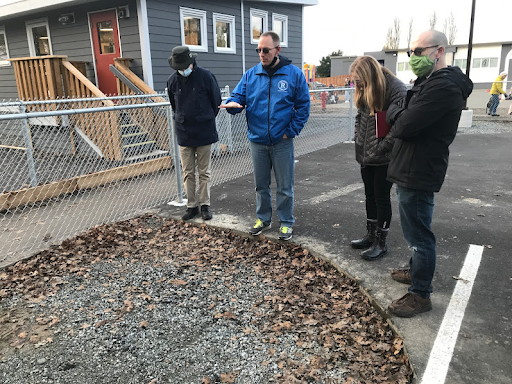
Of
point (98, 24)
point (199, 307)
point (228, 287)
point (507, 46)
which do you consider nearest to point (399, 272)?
point (228, 287)

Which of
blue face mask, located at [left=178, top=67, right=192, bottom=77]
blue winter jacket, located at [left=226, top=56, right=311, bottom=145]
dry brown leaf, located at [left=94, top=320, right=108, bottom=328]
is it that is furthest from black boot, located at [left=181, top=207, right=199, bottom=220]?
dry brown leaf, located at [left=94, top=320, right=108, bottom=328]

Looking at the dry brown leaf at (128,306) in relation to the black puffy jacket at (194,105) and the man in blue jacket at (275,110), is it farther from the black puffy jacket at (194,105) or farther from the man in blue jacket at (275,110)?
the black puffy jacket at (194,105)

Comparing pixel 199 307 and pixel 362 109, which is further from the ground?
pixel 362 109

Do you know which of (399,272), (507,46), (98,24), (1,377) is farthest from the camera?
(507,46)

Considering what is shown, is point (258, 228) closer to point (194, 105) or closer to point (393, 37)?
point (194, 105)

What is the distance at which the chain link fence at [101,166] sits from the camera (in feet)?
16.6

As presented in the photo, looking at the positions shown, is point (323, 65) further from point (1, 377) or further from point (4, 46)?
point (1, 377)

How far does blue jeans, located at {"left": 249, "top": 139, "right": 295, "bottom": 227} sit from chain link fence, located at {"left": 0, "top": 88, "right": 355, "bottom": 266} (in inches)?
62.2

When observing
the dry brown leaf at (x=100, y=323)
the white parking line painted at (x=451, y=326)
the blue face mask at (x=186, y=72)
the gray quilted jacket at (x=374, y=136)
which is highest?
the blue face mask at (x=186, y=72)

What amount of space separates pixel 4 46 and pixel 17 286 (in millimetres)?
12091

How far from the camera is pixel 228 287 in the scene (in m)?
3.49

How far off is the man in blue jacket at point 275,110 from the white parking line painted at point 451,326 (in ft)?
5.61

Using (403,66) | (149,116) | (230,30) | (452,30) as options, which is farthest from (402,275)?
(452,30)

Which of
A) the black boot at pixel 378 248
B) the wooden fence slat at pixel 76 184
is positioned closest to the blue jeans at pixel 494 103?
the wooden fence slat at pixel 76 184
